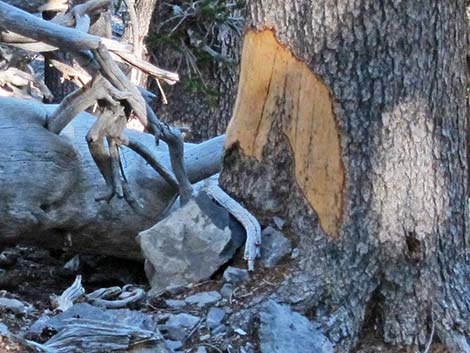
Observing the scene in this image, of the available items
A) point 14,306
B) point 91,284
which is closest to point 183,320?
point 14,306

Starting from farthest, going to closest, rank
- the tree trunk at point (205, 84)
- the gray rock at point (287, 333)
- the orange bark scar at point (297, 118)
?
1. the tree trunk at point (205, 84)
2. the orange bark scar at point (297, 118)
3. the gray rock at point (287, 333)

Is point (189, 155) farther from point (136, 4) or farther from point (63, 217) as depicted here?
point (136, 4)

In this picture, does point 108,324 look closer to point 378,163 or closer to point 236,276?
point 236,276

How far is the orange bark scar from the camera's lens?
3994 millimetres

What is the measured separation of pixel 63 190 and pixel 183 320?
1.68m

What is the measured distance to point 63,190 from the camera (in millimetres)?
5309

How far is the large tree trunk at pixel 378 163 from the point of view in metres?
3.93

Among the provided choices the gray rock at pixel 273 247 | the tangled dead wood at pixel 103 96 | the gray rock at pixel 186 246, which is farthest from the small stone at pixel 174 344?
the tangled dead wood at pixel 103 96

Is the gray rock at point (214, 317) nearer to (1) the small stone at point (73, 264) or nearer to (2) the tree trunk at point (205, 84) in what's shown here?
(1) the small stone at point (73, 264)

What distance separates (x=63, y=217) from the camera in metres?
5.36

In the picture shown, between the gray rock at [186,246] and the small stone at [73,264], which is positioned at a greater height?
the gray rock at [186,246]

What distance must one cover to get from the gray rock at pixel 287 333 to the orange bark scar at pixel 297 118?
0.44 m

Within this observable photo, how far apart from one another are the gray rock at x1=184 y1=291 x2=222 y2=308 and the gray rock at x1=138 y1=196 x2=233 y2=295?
0.50ft

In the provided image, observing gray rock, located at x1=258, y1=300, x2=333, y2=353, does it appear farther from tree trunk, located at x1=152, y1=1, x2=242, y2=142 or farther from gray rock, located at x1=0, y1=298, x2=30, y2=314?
tree trunk, located at x1=152, y1=1, x2=242, y2=142
